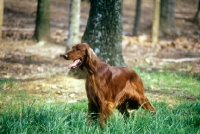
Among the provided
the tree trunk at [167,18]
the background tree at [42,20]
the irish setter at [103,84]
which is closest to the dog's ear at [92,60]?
the irish setter at [103,84]

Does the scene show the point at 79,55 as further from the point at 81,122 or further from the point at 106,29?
the point at 106,29

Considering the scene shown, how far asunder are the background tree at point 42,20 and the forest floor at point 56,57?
33 centimetres

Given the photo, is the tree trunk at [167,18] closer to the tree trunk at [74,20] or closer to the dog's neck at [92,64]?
the tree trunk at [74,20]

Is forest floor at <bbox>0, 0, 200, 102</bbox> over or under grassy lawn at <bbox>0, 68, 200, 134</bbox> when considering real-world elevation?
under

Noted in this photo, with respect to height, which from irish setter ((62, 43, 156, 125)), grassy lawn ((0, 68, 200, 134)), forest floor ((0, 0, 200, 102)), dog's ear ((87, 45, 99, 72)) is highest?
dog's ear ((87, 45, 99, 72))

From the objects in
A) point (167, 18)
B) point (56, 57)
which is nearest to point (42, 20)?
point (56, 57)

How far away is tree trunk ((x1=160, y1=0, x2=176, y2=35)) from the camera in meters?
18.2

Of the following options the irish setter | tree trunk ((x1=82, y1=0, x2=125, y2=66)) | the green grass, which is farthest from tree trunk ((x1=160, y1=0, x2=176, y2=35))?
the green grass

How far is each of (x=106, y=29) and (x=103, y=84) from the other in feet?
10.7

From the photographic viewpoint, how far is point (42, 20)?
550 inches

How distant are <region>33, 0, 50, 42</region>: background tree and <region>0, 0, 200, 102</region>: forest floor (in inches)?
12.9

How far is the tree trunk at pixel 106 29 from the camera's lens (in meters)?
8.61

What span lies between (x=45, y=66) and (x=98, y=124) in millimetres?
6018

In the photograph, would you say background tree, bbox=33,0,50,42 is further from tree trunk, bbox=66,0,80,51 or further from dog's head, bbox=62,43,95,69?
dog's head, bbox=62,43,95,69
